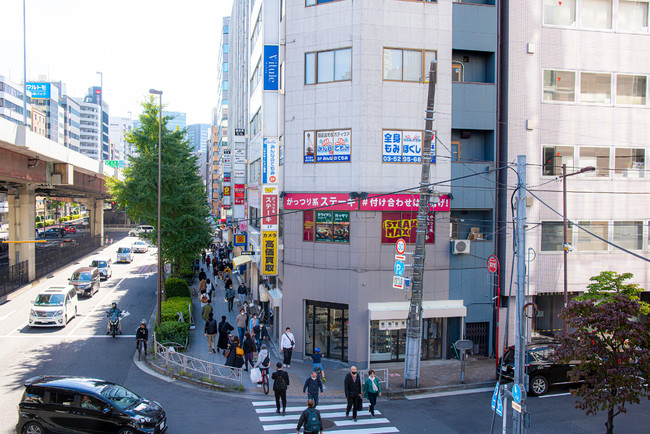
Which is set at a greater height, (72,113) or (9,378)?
(72,113)

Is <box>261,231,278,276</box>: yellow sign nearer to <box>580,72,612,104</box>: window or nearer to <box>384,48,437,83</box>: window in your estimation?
<box>384,48,437,83</box>: window

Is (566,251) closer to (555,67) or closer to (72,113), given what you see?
(555,67)

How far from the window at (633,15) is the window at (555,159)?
6.67 m

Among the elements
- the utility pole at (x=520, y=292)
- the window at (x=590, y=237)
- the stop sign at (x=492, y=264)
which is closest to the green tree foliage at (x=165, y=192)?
the stop sign at (x=492, y=264)

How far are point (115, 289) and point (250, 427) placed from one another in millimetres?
27445

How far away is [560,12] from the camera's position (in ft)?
74.6

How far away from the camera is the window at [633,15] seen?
23297mm

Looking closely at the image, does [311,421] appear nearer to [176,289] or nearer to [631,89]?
[176,289]

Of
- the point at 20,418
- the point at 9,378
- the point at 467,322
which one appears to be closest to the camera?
the point at 20,418

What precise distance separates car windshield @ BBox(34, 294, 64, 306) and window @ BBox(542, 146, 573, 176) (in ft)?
82.2

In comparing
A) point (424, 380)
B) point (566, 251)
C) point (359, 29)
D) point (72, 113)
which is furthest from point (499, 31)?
point (72, 113)

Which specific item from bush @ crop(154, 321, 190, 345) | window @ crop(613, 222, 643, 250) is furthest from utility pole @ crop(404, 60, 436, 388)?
window @ crop(613, 222, 643, 250)

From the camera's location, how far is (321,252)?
21.1m

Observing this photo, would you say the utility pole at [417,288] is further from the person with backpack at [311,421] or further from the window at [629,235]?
the window at [629,235]
